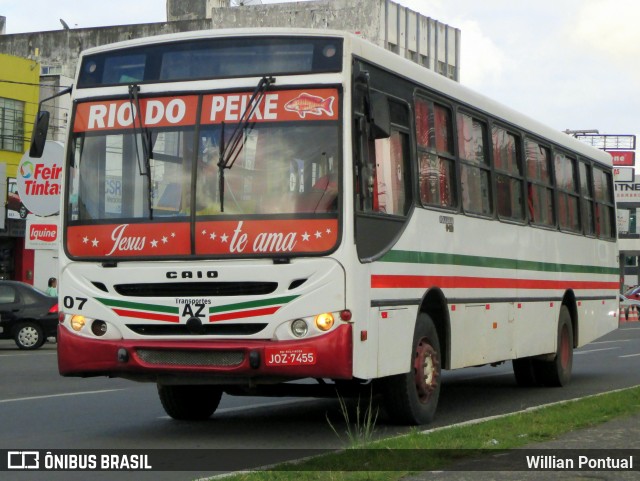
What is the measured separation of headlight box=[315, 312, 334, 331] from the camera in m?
10.2

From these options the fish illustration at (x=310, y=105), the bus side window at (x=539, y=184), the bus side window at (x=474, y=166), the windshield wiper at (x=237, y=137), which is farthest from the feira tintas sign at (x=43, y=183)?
the fish illustration at (x=310, y=105)

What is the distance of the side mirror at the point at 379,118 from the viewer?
10766mm

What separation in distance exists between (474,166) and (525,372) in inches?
177

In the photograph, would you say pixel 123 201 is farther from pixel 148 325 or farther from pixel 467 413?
pixel 467 413

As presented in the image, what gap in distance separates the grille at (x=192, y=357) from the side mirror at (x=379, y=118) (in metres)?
2.12

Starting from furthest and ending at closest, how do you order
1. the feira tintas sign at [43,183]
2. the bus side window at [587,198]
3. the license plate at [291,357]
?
the feira tintas sign at [43,183] → the bus side window at [587,198] → the license plate at [291,357]

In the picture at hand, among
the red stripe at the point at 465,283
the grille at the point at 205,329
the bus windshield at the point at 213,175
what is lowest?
the grille at the point at 205,329

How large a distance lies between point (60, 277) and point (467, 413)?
4680mm

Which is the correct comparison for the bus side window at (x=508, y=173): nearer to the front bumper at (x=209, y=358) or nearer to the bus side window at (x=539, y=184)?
the bus side window at (x=539, y=184)

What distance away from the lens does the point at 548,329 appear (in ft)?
54.2

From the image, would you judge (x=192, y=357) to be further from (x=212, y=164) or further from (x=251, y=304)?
(x=212, y=164)

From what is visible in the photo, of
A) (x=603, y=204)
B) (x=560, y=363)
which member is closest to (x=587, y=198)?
(x=603, y=204)

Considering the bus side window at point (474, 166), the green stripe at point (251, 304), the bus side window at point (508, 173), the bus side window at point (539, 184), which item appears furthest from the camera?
the bus side window at point (539, 184)

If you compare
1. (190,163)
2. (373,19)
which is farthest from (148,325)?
(373,19)
